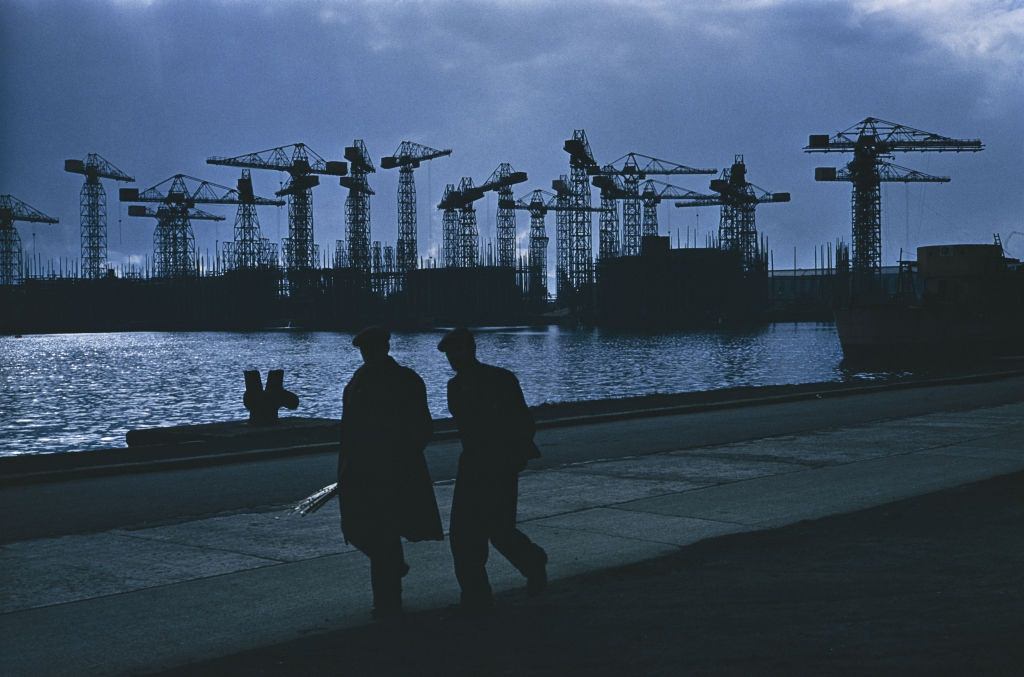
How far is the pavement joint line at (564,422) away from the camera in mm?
14682

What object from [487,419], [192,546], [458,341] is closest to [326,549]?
[192,546]

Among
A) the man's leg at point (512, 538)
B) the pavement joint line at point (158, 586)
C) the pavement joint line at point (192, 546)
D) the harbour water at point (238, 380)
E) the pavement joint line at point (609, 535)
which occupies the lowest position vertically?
the harbour water at point (238, 380)

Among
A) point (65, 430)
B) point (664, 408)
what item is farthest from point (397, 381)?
point (65, 430)

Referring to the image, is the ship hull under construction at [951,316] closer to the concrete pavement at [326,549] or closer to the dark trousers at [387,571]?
the concrete pavement at [326,549]

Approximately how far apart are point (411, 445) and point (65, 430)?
39.0 meters

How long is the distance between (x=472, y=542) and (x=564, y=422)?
13.4 m

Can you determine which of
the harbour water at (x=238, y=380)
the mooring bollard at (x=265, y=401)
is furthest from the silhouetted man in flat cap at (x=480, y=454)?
the harbour water at (x=238, y=380)

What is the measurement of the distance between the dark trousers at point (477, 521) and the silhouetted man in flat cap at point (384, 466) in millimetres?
167

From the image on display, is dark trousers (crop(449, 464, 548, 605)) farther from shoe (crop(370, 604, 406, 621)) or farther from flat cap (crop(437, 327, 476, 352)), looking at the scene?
flat cap (crop(437, 327, 476, 352))

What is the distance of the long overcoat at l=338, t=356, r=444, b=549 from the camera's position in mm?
7500

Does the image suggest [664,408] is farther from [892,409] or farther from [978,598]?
[978,598]

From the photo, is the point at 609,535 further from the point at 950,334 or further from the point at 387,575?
the point at 950,334

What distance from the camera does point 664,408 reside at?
2327cm

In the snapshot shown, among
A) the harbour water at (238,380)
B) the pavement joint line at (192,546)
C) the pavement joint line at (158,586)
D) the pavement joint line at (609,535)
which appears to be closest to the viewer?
the pavement joint line at (158,586)
